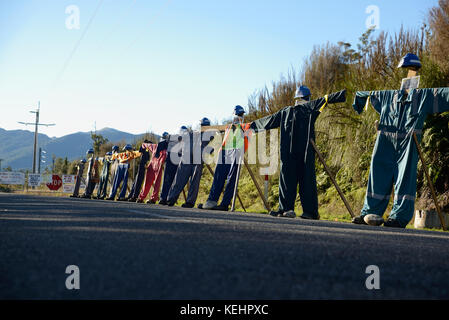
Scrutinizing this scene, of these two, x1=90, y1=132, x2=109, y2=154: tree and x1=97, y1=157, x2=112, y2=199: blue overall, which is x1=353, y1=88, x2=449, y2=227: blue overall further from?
x1=90, y1=132, x2=109, y2=154: tree

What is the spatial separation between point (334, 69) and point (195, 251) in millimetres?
12636

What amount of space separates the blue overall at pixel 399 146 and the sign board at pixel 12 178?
106ft

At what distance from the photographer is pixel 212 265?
2.81m

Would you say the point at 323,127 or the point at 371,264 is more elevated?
the point at 323,127

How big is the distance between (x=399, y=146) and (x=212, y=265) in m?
5.61

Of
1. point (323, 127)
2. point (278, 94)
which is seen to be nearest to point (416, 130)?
point (323, 127)

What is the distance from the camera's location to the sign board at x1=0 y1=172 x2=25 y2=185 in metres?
36.2

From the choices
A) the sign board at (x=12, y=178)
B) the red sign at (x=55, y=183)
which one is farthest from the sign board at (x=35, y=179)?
the red sign at (x=55, y=183)

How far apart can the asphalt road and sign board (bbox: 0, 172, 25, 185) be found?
33.8 m

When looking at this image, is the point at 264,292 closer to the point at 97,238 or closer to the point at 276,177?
the point at 97,238

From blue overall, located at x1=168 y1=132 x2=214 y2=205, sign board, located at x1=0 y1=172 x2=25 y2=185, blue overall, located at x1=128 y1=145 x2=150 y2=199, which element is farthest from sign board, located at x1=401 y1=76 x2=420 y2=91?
sign board, located at x1=0 y1=172 x2=25 y2=185

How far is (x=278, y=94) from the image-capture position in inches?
627

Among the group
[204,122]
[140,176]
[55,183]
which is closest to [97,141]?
[55,183]

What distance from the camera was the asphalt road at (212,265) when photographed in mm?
2264
